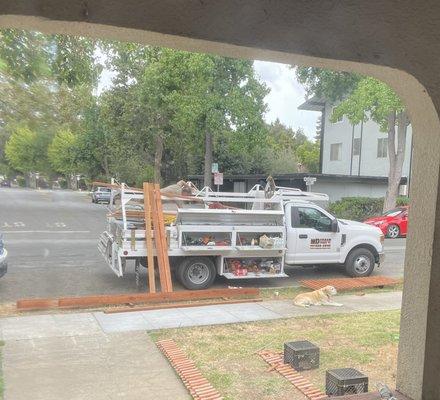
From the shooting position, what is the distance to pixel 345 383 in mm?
4594

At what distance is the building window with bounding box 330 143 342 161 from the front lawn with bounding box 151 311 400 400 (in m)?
27.8

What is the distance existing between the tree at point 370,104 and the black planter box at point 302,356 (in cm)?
1542

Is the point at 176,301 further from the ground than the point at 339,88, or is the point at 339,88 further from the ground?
the point at 339,88

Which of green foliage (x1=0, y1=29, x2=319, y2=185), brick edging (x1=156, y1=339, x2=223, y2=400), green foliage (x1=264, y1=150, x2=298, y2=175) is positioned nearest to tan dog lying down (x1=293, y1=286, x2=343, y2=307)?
brick edging (x1=156, y1=339, x2=223, y2=400)

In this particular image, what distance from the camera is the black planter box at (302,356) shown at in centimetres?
562

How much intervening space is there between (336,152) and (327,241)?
2567 centimetres

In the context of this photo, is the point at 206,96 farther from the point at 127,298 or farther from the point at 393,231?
the point at 127,298

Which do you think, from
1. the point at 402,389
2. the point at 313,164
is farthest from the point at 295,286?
the point at 313,164

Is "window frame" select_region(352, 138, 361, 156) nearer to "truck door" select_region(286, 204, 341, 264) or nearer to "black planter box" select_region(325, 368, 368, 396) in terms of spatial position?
"truck door" select_region(286, 204, 341, 264)

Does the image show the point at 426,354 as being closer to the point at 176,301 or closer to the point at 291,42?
the point at 291,42

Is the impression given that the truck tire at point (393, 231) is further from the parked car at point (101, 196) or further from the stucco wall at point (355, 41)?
the parked car at point (101, 196)

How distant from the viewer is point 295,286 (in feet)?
34.3

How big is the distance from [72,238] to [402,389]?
625 inches

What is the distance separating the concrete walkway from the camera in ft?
16.3
